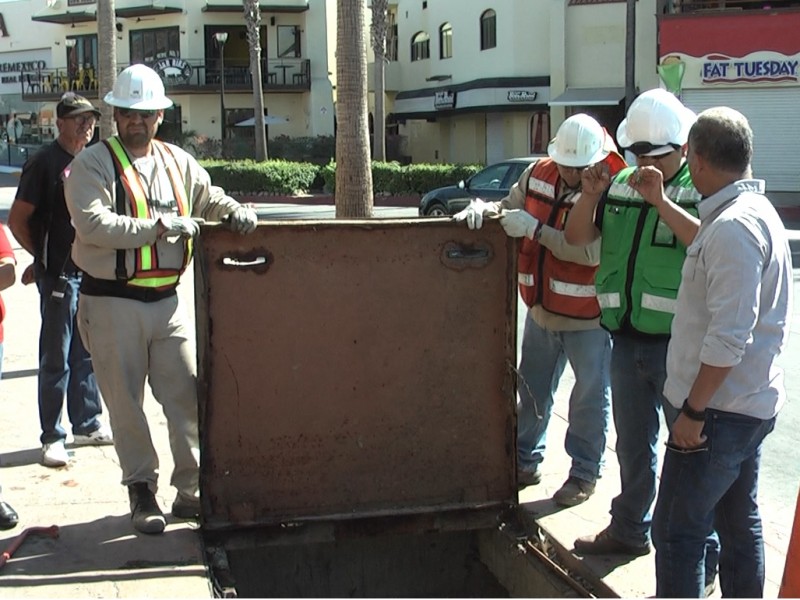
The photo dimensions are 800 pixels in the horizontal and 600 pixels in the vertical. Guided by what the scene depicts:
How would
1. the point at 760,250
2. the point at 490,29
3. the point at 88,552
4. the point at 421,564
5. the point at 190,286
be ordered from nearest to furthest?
1. the point at 760,250
2. the point at 88,552
3. the point at 421,564
4. the point at 190,286
5. the point at 490,29

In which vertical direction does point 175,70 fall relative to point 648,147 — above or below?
above

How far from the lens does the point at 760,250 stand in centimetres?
324

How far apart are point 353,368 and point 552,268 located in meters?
1.21

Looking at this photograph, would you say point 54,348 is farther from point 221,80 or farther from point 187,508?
point 221,80

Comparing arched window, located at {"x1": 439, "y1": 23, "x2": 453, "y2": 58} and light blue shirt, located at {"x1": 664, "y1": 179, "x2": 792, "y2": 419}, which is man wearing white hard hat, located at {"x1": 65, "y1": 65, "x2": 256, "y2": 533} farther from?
arched window, located at {"x1": 439, "y1": 23, "x2": 453, "y2": 58}

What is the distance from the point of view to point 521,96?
3638 cm

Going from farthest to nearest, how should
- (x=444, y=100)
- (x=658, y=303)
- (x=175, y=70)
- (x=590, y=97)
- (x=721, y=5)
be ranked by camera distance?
(x=175, y=70)
(x=444, y=100)
(x=590, y=97)
(x=721, y=5)
(x=658, y=303)

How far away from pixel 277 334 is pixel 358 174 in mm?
9118

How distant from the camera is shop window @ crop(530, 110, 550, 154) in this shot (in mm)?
37031

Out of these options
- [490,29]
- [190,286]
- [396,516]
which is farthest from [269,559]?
[490,29]

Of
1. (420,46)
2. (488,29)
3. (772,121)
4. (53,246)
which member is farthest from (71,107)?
(420,46)

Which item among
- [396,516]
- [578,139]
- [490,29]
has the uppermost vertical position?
[490,29]

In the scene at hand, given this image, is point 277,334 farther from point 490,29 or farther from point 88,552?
point 490,29

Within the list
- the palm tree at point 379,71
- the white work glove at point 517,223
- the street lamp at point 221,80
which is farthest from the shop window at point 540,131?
the white work glove at point 517,223
